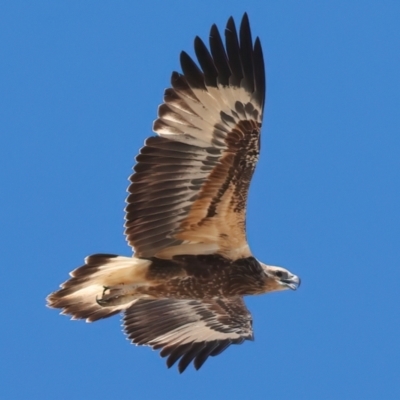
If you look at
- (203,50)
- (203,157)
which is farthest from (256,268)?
(203,50)

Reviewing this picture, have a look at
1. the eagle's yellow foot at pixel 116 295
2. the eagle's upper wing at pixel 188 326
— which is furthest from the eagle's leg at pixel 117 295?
the eagle's upper wing at pixel 188 326

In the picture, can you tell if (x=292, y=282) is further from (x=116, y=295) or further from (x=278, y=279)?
(x=116, y=295)

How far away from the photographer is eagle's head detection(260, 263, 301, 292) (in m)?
15.3

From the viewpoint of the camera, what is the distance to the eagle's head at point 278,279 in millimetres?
15328

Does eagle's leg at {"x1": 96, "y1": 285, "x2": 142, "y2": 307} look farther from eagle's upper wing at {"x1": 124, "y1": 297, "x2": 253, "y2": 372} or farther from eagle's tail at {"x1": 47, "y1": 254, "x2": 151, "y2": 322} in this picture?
eagle's upper wing at {"x1": 124, "y1": 297, "x2": 253, "y2": 372}

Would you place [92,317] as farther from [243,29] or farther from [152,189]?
[243,29]

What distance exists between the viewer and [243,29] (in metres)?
14.2

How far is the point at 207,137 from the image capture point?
14477 mm

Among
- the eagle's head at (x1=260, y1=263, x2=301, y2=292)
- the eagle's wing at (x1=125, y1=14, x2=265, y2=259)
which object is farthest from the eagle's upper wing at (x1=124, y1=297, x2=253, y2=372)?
the eagle's wing at (x1=125, y1=14, x2=265, y2=259)

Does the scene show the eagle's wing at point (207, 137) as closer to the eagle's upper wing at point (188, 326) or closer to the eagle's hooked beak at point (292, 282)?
the eagle's hooked beak at point (292, 282)

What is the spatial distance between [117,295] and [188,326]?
46.0 inches

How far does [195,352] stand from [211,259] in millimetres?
1261

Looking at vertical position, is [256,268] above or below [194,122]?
below

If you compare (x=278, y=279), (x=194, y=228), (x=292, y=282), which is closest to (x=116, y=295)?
(x=194, y=228)
